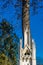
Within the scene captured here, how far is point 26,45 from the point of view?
13.4 feet

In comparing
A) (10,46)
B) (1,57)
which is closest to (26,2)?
(1,57)

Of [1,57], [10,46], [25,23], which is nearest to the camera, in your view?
[25,23]

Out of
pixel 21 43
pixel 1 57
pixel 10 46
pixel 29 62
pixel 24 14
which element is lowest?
pixel 29 62

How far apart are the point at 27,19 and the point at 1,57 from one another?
13375mm

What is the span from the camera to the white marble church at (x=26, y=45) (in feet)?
13.5

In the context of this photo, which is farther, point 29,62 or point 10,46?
point 10,46

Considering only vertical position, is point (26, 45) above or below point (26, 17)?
below

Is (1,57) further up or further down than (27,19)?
further up

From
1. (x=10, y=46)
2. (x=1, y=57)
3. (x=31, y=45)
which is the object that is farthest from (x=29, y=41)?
(x=10, y=46)

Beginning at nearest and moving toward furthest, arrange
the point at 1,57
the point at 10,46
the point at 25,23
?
the point at 25,23 < the point at 1,57 < the point at 10,46

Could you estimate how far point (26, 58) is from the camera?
4.13 meters

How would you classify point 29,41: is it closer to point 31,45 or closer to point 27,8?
point 31,45

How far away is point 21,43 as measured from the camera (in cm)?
423

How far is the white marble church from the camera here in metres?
4.11
